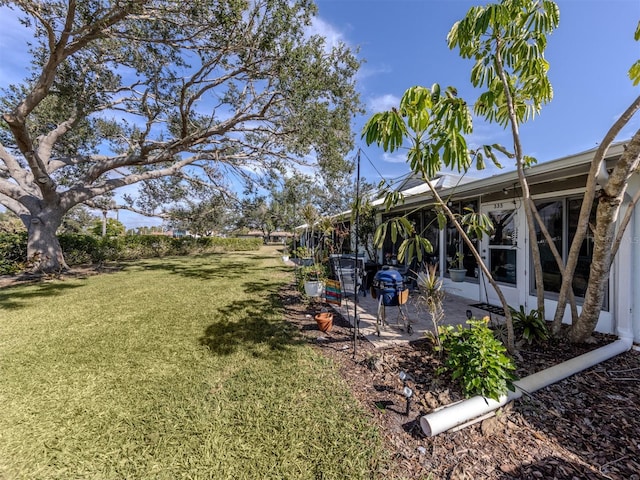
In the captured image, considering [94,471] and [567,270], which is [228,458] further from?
[567,270]

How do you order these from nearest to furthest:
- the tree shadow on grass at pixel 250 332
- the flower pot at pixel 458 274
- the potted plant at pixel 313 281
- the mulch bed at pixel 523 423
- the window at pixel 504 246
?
the mulch bed at pixel 523 423
the tree shadow on grass at pixel 250 332
the window at pixel 504 246
the potted plant at pixel 313 281
the flower pot at pixel 458 274

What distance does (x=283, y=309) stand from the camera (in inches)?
226

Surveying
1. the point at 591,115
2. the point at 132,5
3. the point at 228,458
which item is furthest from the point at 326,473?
the point at 132,5

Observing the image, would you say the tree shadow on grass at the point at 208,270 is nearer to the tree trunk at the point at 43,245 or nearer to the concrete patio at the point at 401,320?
the tree trunk at the point at 43,245

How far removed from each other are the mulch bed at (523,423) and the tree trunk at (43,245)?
40.9ft

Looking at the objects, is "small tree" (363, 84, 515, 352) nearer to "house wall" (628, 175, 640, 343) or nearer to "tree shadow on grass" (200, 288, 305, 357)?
"tree shadow on grass" (200, 288, 305, 357)

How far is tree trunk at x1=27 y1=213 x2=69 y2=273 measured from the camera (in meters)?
9.61

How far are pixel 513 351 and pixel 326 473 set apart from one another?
276 centimetres

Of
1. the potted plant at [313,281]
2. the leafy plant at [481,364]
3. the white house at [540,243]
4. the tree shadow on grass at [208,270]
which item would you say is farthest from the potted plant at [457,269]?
the tree shadow on grass at [208,270]

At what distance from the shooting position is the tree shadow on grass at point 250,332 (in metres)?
3.79

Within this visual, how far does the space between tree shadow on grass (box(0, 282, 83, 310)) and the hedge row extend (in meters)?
2.40

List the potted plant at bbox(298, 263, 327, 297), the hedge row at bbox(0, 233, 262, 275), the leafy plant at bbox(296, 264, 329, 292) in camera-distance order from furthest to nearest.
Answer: the hedge row at bbox(0, 233, 262, 275), the leafy plant at bbox(296, 264, 329, 292), the potted plant at bbox(298, 263, 327, 297)

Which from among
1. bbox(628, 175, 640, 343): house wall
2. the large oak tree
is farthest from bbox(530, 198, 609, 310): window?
the large oak tree

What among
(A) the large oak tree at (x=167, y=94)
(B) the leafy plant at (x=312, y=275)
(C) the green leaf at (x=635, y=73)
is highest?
(A) the large oak tree at (x=167, y=94)
